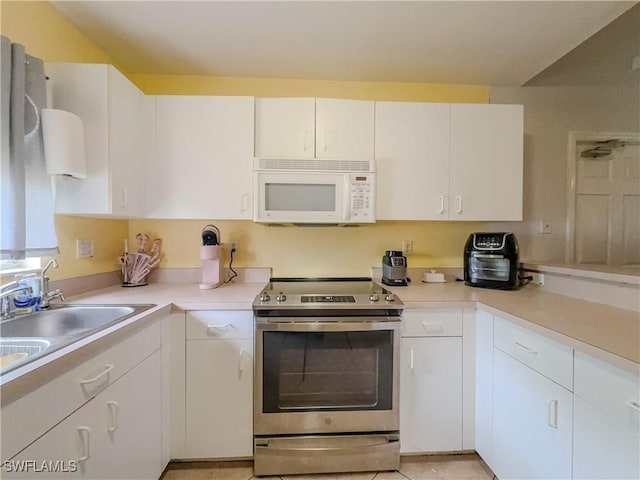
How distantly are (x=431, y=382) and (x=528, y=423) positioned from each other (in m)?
0.42

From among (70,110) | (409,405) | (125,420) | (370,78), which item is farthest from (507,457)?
(70,110)

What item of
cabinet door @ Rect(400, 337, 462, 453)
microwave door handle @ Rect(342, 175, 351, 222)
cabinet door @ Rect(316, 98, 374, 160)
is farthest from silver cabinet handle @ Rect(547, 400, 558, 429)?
cabinet door @ Rect(316, 98, 374, 160)

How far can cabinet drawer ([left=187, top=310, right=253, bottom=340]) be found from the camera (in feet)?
4.78

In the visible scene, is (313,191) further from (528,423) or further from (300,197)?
(528,423)

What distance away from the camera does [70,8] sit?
4.64 ft

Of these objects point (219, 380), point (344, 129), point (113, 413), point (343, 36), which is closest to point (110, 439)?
point (113, 413)

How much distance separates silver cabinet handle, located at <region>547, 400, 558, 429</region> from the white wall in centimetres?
128

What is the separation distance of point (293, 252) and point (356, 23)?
1.38 m

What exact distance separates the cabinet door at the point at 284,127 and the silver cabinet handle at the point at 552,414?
5.21 ft

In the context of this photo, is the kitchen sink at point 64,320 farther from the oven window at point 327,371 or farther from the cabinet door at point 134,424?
the oven window at point 327,371

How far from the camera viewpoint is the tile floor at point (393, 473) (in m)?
1.45

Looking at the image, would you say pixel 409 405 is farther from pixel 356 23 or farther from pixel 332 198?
pixel 356 23

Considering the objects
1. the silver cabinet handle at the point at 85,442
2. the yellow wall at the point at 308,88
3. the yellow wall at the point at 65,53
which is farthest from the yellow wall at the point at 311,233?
the silver cabinet handle at the point at 85,442

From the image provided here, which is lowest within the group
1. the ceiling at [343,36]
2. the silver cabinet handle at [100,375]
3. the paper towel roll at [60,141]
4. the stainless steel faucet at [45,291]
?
the silver cabinet handle at [100,375]
